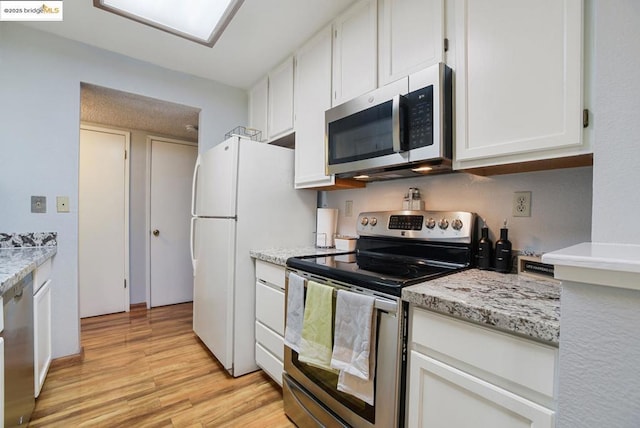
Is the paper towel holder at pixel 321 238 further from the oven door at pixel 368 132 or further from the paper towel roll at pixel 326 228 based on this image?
the oven door at pixel 368 132

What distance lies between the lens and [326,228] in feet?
6.93

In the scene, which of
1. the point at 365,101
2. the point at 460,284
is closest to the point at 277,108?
the point at 365,101

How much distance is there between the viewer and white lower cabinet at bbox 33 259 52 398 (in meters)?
1.50

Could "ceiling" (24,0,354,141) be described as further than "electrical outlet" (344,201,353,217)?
No

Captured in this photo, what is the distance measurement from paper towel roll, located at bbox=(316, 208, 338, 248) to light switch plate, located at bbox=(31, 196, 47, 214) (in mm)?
1984

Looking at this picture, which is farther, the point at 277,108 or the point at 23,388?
the point at 277,108

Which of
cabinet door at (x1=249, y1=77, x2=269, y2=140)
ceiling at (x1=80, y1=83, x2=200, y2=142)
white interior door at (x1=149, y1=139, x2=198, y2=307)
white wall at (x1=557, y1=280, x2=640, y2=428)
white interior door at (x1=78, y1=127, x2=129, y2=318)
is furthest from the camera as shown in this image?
white interior door at (x1=149, y1=139, x2=198, y2=307)

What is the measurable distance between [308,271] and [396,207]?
0.75 m

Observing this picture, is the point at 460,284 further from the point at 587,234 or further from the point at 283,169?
the point at 283,169

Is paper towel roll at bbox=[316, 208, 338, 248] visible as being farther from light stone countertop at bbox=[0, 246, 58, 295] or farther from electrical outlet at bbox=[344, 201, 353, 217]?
light stone countertop at bbox=[0, 246, 58, 295]

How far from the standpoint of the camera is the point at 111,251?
3170mm

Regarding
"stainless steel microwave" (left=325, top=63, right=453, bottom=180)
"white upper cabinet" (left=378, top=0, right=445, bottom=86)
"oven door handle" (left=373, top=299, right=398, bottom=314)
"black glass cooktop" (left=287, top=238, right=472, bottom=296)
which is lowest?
"oven door handle" (left=373, top=299, right=398, bottom=314)

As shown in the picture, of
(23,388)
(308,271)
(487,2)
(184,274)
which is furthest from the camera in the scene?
(184,274)

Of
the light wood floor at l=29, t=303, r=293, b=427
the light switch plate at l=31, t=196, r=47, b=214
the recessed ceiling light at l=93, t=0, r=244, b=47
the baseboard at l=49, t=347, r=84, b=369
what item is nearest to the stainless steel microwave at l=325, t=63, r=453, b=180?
the recessed ceiling light at l=93, t=0, r=244, b=47
